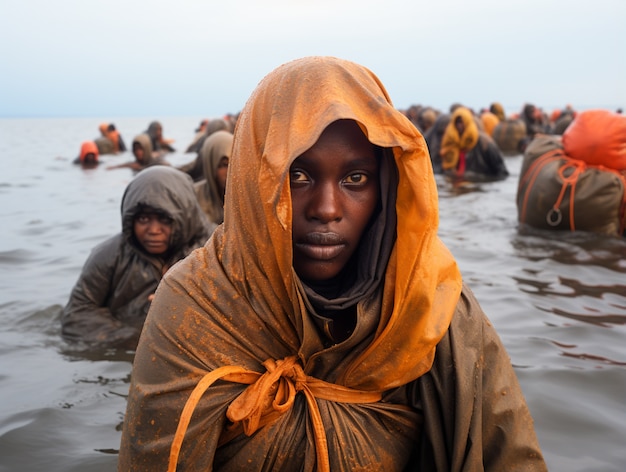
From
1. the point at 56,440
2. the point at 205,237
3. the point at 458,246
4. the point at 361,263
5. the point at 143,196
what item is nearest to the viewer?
the point at 361,263

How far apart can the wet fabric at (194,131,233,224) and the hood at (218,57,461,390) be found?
5.36 metres

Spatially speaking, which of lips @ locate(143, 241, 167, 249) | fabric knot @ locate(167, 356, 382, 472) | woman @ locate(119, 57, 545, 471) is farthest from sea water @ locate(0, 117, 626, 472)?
fabric knot @ locate(167, 356, 382, 472)

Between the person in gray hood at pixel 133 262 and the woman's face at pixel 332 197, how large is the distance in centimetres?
301

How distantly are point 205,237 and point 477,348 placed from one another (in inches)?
132

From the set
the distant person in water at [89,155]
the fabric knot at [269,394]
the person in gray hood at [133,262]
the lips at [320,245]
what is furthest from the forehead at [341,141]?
the distant person in water at [89,155]

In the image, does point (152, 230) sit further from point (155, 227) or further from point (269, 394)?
point (269, 394)

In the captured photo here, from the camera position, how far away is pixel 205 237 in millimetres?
5133

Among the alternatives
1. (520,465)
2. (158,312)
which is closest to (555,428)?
(520,465)

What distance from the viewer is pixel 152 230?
4801mm

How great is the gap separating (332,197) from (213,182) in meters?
5.73

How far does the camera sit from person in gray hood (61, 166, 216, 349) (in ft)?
15.8

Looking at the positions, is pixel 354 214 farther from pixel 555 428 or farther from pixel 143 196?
pixel 143 196

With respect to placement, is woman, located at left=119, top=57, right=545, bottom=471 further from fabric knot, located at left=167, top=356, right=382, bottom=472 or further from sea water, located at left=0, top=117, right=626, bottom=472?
sea water, located at left=0, top=117, right=626, bottom=472

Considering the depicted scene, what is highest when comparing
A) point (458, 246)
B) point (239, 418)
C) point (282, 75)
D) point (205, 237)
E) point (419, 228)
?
point (282, 75)
